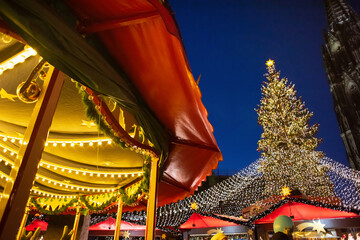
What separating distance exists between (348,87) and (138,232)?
43240 millimetres

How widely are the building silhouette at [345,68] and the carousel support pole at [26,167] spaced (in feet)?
146

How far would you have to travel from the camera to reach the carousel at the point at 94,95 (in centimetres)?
142

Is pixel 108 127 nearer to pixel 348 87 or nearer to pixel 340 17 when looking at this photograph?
pixel 348 87

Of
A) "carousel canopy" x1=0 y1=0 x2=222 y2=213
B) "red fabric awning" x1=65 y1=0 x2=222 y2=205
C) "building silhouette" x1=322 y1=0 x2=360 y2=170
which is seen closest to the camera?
"carousel canopy" x1=0 y1=0 x2=222 y2=213

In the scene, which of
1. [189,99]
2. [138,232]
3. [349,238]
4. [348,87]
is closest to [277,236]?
[189,99]

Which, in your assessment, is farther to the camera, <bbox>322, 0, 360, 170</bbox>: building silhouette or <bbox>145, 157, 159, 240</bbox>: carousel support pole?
<bbox>322, 0, 360, 170</bbox>: building silhouette

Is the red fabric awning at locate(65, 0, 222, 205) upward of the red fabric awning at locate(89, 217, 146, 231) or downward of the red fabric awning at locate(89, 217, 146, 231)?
upward

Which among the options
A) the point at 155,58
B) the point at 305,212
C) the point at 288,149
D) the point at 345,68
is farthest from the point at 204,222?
the point at 345,68

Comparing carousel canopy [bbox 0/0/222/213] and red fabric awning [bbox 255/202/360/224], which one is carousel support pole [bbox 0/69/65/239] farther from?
red fabric awning [bbox 255/202/360/224]

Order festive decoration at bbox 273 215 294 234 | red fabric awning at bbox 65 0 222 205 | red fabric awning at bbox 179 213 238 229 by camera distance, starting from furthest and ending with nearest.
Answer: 1. red fabric awning at bbox 179 213 238 229
2. festive decoration at bbox 273 215 294 234
3. red fabric awning at bbox 65 0 222 205

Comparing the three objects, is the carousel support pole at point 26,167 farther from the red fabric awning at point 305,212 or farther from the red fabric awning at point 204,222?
the red fabric awning at point 204,222

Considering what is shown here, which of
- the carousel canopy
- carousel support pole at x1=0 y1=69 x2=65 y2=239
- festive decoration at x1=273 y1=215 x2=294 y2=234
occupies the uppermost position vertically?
the carousel canopy

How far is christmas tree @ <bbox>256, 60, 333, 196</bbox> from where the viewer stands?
15273mm

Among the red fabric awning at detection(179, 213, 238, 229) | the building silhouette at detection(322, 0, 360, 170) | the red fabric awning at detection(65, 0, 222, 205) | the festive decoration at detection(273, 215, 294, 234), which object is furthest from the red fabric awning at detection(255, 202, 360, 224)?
the building silhouette at detection(322, 0, 360, 170)
